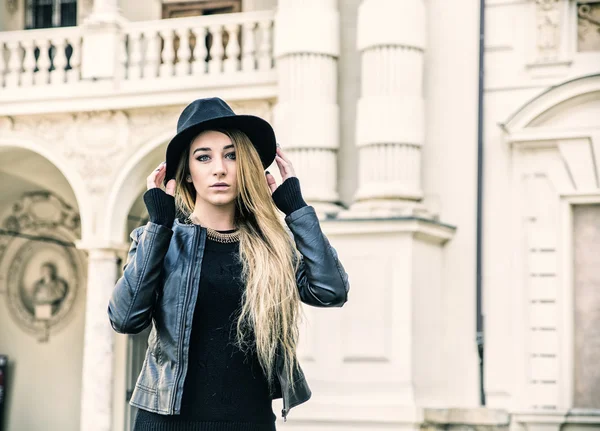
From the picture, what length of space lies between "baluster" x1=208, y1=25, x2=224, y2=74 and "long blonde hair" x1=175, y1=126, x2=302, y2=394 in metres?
9.60

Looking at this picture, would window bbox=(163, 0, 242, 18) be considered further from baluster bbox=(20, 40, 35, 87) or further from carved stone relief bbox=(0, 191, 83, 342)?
carved stone relief bbox=(0, 191, 83, 342)

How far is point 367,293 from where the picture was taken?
12070 mm

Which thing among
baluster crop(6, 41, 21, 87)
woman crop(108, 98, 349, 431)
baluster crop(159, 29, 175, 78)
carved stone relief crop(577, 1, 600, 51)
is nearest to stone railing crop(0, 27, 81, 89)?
baluster crop(6, 41, 21, 87)

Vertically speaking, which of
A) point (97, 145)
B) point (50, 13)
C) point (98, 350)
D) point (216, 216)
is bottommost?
point (98, 350)

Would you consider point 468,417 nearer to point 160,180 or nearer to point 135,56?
point 135,56

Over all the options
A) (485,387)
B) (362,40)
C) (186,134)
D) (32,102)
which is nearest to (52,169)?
(32,102)

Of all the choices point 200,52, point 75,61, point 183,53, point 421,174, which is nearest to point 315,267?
point 421,174

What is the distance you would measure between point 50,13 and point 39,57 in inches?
75.4

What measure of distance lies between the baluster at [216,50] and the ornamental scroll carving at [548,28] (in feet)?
10.7

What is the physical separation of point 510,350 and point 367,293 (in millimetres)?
1474

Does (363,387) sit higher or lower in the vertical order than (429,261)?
lower

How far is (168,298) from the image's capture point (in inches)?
154

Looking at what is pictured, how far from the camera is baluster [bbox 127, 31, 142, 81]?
13945 mm

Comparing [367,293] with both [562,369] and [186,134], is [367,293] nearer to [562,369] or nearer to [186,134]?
[562,369]
